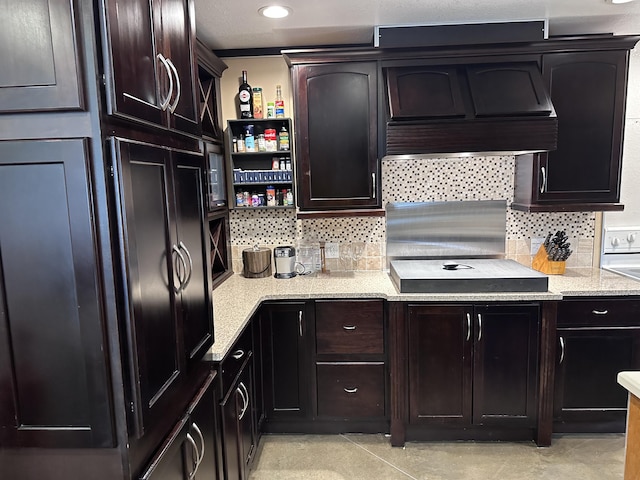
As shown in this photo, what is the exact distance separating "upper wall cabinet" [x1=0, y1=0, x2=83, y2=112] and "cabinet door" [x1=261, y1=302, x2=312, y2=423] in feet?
5.81

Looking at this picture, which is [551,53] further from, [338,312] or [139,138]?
[139,138]

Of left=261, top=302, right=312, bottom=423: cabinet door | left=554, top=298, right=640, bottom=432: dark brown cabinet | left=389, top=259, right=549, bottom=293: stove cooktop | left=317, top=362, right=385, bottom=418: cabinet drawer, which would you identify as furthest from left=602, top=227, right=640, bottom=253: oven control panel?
left=261, top=302, right=312, bottom=423: cabinet door

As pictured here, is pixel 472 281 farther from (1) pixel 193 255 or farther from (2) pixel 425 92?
(1) pixel 193 255

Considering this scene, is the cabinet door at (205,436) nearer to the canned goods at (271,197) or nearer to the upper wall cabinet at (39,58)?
the upper wall cabinet at (39,58)

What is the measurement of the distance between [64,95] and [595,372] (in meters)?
2.85

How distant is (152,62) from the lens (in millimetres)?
1188

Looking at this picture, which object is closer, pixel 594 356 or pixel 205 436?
pixel 205 436

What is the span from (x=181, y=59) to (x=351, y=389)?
1994 millimetres

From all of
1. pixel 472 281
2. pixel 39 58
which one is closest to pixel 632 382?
pixel 472 281

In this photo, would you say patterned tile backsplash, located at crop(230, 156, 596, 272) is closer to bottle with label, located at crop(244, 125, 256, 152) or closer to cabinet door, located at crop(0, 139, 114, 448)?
bottle with label, located at crop(244, 125, 256, 152)

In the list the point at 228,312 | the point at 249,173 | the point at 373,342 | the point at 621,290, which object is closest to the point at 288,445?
the point at 373,342

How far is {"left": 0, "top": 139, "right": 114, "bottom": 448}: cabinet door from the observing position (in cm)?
94

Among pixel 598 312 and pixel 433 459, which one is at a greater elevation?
pixel 598 312

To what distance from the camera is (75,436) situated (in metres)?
1.02
